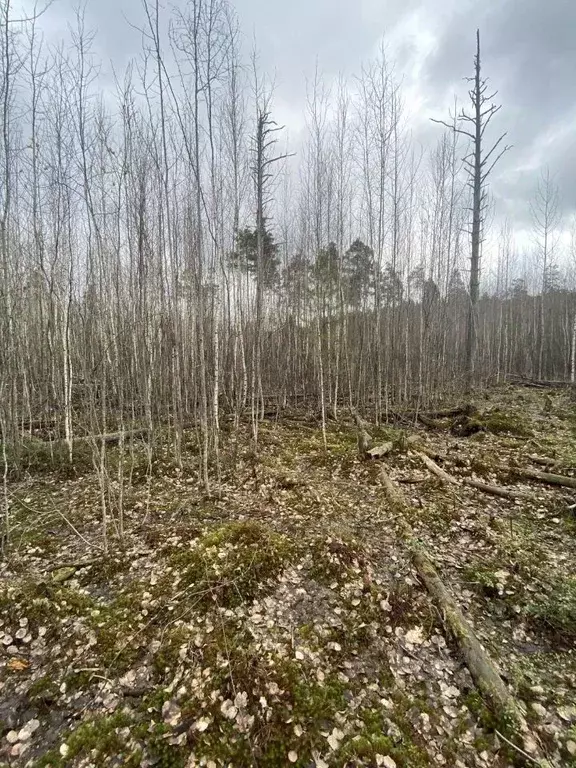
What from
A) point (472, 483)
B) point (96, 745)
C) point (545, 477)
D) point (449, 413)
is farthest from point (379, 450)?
point (96, 745)

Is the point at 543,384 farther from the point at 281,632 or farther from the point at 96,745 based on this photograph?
the point at 96,745

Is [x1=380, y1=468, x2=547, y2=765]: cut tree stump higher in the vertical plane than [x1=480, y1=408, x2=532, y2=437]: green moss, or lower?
lower

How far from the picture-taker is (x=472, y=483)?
494cm

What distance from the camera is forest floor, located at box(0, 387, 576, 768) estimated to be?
1.80 m

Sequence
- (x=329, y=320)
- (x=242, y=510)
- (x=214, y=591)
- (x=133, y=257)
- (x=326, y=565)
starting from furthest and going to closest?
1. (x=329, y=320)
2. (x=133, y=257)
3. (x=242, y=510)
4. (x=326, y=565)
5. (x=214, y=591)

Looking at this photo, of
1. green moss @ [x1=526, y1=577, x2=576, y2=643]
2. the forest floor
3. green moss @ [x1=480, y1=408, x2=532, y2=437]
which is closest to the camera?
the forest floor

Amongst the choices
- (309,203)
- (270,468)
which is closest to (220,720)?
(270,468)

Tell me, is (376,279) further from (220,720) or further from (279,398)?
(220,720)

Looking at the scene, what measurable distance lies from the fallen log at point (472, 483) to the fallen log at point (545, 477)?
638mm

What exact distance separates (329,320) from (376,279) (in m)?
1.63

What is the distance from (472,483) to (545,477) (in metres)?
1.05

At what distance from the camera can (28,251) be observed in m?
5.98

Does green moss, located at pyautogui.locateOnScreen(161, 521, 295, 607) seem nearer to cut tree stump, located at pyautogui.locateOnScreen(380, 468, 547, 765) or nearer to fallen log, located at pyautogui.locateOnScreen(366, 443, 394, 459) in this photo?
cut tree stump, located at pyautogui.locateOnScreen(380, 468, 547, 765)

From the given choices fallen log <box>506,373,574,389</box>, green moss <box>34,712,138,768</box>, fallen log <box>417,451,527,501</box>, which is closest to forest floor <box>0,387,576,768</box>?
green moss <box>34,712,138,768</box>
